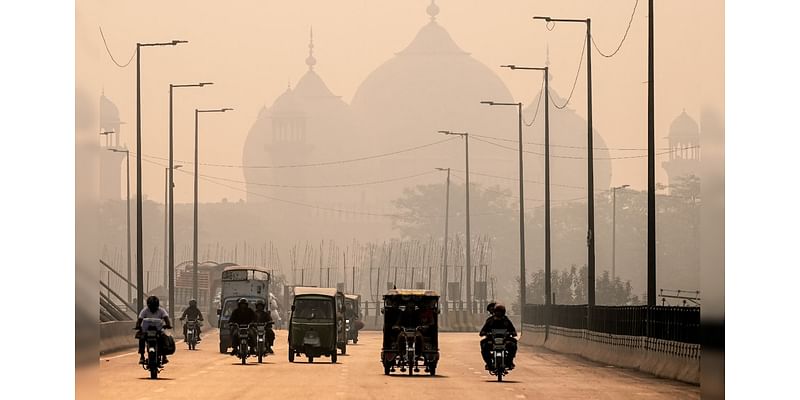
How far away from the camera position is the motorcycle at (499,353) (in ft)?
122

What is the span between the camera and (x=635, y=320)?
4547 cm

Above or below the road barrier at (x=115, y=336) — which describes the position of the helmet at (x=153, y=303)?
above

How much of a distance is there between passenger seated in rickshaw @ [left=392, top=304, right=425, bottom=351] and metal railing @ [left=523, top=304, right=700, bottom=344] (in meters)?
5.37

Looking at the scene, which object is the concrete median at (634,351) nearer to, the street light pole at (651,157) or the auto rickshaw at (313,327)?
the street light pole at (651,157)

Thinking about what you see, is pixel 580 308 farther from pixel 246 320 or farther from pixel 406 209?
pixel 406 209

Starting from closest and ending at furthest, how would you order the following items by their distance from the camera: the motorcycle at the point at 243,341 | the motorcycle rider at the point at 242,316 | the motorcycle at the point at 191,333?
the motorcycle at the point at 243,341, the motorcycle rider at the point at 242,316, the motorcycle at the point at 191,333

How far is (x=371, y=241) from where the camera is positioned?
194m

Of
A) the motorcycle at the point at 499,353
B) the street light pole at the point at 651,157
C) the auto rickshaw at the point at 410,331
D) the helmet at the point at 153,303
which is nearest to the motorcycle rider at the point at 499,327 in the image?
the motorcycle at the point at 499,353

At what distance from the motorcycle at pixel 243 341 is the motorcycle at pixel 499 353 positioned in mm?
9990

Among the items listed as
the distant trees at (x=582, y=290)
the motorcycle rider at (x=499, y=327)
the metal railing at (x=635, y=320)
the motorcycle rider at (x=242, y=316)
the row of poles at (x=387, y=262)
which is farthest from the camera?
the row of poles at (x=387, y=262)

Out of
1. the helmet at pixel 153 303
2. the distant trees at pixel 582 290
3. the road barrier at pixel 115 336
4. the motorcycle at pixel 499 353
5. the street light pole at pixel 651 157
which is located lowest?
the distant trees at pixel 582 290

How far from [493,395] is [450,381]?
622 centimetres

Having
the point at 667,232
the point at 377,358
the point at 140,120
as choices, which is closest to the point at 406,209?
the point at 667,232

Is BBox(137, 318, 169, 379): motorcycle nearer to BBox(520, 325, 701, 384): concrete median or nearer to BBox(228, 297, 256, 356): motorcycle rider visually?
BBox(520, 325, 701, 384): concrete median
